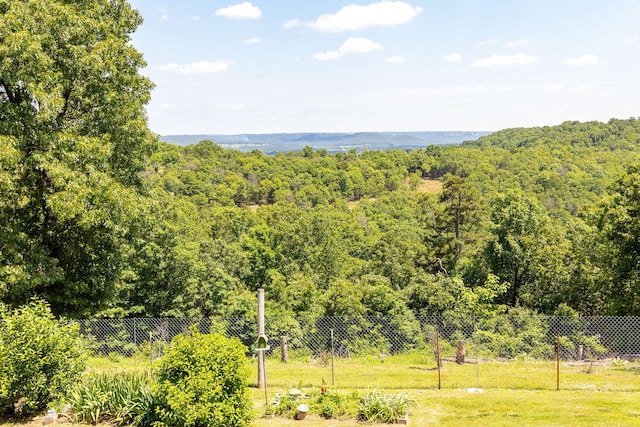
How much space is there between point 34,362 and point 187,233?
24249mm

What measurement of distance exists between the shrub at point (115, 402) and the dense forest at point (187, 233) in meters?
3.88

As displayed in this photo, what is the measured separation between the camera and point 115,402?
7.53m

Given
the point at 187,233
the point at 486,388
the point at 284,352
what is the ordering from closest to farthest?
1. the point at 486,388
2. the point at 284,352
3. the point at 187,233

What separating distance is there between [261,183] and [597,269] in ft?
204

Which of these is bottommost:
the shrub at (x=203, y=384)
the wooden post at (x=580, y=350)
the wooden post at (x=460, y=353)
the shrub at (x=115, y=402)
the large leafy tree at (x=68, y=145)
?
the wooden post at (x=580, y=350)

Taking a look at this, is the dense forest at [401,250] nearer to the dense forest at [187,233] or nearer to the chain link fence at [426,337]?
the dense forest at [187,233]

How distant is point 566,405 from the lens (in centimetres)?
821

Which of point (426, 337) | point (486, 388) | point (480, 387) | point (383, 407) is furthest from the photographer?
point (426, 337)

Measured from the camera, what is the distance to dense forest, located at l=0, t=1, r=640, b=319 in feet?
34.0

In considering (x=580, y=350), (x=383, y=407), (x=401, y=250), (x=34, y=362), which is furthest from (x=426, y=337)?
(x=401, y=250)

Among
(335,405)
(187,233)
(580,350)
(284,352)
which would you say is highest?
(187,233)

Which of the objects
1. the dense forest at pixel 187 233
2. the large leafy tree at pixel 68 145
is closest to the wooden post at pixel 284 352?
the dense forest at pixel 187 233

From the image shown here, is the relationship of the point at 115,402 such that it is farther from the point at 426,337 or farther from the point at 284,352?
the point at 426,337

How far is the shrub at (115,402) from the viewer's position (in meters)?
7.27
